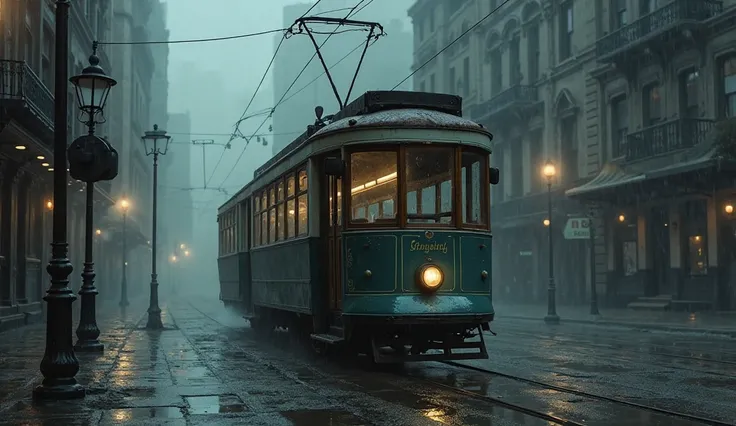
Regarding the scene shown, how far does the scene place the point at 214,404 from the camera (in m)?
9.27

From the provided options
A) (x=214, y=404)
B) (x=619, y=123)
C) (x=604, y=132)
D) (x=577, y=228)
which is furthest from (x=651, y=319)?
(x=214, y=404)

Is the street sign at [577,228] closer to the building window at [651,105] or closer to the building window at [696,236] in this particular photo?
the building window at [696,236]

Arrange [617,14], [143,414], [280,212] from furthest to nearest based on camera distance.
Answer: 1. [617,14]
2. [280,212]
3. [143,414]

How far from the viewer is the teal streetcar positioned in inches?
448

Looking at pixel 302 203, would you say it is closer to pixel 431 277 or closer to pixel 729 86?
pixel 431 277

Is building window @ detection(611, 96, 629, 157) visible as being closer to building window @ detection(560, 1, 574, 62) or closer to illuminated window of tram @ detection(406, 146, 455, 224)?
building window @ detection(560, 1, 574, 62)

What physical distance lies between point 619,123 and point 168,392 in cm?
2580

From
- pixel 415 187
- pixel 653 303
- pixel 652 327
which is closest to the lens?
pixel 415 187

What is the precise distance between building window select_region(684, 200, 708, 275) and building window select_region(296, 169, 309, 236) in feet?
59.1

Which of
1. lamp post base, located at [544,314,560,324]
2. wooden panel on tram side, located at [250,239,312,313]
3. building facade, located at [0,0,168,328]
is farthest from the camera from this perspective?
lamp post base, located at [544,314,560,324]

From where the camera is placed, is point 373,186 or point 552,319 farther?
point 552,319

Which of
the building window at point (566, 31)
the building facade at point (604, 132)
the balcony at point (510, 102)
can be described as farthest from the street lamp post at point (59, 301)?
the balcony at point (510, 102)

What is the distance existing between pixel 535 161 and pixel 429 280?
95.5 feet

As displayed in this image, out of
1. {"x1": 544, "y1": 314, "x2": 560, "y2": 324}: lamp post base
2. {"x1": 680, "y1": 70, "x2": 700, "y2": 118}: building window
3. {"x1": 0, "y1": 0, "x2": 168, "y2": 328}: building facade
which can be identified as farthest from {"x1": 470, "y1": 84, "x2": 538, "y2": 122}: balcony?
{"x1": 0, "y1": 0, "x2": 168, "y2": 328}: building facade
